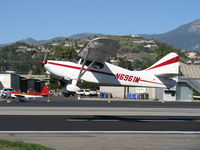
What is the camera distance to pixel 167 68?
74.9ft

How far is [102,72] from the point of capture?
21016 millimetres

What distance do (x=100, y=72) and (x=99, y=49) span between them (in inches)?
60.9

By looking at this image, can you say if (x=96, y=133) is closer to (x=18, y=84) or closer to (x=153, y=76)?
(x=153, y=76)

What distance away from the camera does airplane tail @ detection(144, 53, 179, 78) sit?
886 inches

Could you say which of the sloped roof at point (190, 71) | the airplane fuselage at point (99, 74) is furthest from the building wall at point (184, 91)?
the airplane fuselage at point (99, 74)

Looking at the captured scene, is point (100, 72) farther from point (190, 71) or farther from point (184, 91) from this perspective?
point (190, 71)

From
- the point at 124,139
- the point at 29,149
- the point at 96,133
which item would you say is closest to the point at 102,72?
the point at 96,133

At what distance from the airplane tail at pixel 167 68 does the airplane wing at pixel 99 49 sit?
11.8 feet

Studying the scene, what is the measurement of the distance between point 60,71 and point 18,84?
5919cm

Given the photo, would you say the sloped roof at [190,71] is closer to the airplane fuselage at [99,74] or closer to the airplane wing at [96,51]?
the airplane fuselage at [99,74]

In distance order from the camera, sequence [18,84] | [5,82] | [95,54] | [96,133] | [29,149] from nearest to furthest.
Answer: [29,149] → [96,133] → [95,54] → [5,82] → [18,84]

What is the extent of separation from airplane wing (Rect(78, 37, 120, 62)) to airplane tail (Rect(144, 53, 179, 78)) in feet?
11.8

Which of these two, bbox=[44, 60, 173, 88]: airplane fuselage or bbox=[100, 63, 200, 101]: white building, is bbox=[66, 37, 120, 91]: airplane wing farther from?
bbox=[100, 63, 200, 101]: white building

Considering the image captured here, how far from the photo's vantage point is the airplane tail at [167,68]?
73.9 ft
